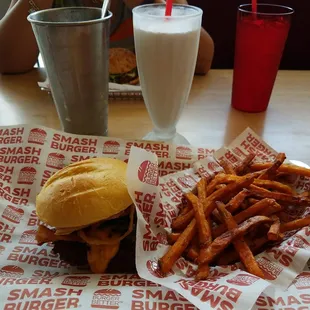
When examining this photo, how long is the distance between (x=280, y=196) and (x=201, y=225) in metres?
0.23

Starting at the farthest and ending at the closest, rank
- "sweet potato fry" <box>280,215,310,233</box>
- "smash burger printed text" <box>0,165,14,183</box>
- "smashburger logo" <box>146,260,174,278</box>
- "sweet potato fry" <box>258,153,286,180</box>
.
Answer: "smash burger printed text" <box>0,165,14,183</box>, "sweet potato fry" <box>258,153,286,180</box>, "sweet potato fry" <box>280,215,310,233</box>, "smashburger logo" <box>146,260,174,278</box>

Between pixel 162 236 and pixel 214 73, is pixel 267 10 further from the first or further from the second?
pixel 162 236

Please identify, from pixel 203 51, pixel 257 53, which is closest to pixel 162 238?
pixel 257 53

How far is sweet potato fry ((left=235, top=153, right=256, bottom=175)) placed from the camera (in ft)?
3.80

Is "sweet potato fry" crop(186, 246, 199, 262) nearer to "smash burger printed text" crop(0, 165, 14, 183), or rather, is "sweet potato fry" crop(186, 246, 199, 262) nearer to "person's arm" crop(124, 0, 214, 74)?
"smash burger printed text" crop(0, 165, 14, 183)

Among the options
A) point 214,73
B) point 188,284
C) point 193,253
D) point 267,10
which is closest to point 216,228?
point 193,253

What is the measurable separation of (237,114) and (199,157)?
0.41 metres

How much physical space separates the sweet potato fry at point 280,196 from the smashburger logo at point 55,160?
0.56m

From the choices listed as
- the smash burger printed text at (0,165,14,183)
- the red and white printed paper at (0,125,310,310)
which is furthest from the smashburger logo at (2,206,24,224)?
the smash burger printed text at (0,165,14,183)

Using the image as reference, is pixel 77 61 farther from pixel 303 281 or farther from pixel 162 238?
pixel 303 281

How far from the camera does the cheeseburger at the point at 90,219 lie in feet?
2.97

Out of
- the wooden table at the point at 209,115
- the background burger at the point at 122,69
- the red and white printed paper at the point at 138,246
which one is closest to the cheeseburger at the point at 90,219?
the red and white printed paper at the point at 138,246

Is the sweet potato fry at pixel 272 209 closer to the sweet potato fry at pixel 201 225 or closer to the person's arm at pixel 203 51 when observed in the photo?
the sweet potato fry at pixel 201 225

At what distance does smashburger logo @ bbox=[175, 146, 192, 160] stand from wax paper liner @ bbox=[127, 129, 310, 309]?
99 mm
